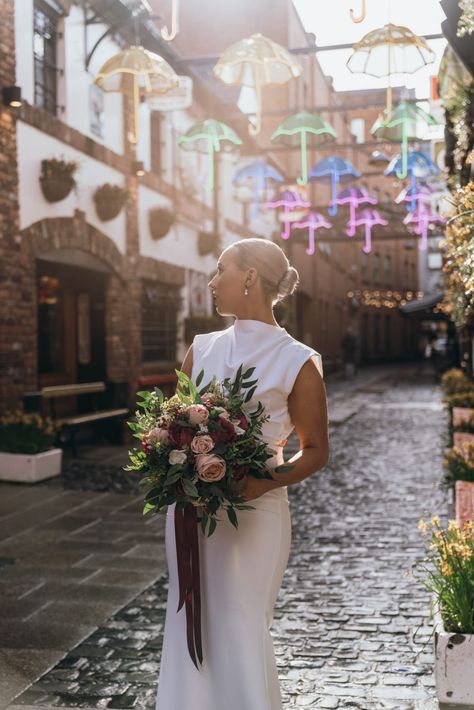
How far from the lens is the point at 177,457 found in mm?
2381

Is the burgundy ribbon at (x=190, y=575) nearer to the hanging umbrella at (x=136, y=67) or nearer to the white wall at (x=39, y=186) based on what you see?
the hanging umbrella at (x=136, y=67)

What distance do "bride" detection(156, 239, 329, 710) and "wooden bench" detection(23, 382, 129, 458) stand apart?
7199mm

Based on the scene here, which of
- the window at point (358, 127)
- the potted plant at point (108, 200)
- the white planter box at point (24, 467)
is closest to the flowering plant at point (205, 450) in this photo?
the white planter box at point (24, 467)

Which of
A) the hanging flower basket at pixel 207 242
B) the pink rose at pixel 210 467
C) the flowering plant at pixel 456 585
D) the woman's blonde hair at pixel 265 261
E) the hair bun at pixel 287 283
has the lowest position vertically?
the flowering plant at pixel 456 585

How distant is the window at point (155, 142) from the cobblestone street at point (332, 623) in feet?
25.4

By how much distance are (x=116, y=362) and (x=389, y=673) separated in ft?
30.6

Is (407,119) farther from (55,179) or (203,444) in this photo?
(203,444)

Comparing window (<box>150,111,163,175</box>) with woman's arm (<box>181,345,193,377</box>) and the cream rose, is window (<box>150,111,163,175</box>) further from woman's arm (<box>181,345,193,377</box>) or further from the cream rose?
the cream rose

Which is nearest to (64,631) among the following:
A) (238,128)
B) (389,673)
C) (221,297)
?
(389,673)

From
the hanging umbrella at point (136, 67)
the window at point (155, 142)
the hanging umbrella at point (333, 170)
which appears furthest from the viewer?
the hanging umbrella at point (333, 170)

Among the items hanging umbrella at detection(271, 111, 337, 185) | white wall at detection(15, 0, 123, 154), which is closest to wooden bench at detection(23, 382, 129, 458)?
white wall at detection(15, 0, 123, 154)

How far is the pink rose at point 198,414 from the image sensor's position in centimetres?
239

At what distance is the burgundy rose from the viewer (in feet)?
7.91

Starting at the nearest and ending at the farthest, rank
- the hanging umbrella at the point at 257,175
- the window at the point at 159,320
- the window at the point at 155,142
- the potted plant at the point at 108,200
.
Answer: the potted plant at the point at 108,200 < the window at the point at 159,320 < the window at the point at 155,142 < the hanging umbrella at the point at 257,175
